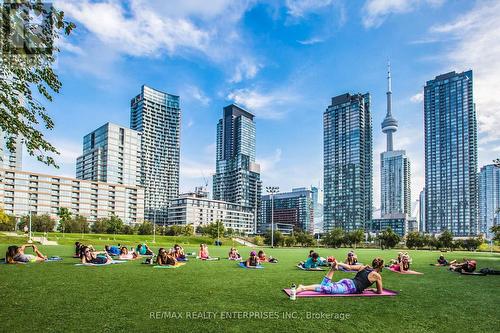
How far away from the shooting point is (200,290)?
37.6 feet

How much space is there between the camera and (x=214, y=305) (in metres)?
9.27

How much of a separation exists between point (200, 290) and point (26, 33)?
8.50 m

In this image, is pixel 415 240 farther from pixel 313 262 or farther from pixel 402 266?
pixel 313 262

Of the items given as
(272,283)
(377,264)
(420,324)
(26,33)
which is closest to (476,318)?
(420,324)

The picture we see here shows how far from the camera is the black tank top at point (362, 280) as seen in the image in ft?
36.1

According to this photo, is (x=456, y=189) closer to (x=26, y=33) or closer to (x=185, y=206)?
(x=185, y=206)

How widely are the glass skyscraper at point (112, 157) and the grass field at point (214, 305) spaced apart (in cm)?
15765

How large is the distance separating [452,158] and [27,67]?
207 metres

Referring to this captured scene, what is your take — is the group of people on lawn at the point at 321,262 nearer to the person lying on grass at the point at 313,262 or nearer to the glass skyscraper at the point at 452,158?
the person lying on grass at the point at 313,262

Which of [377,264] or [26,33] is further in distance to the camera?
[377,264]

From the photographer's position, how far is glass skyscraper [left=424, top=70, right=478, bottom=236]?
17921 centimetres

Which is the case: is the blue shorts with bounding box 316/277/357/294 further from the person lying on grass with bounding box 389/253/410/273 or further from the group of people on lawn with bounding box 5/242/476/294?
the person lying on grass with bounding box 389/253/410/273

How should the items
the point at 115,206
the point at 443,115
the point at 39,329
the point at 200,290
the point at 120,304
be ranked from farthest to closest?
the point at 443,115, the point at 115,206, the point at 200,290, the point at 120,304, the point at 39,329

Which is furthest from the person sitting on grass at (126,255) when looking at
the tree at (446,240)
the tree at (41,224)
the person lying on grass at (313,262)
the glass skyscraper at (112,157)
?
the glass skyscraper at (112,157)
